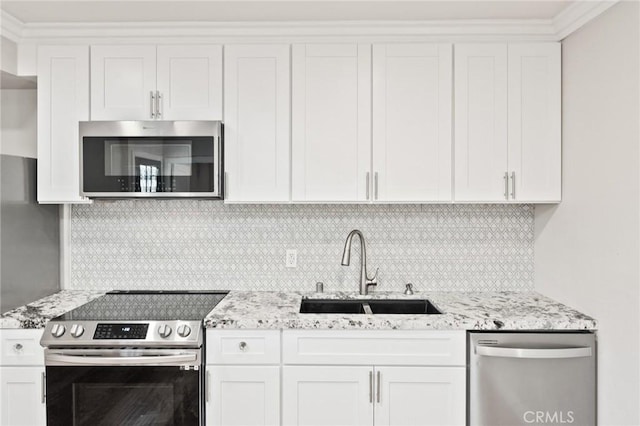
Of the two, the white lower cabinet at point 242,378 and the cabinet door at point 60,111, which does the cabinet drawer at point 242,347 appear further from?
the cabinet door at point 60,111

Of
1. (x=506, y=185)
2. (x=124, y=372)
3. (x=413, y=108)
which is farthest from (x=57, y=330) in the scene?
(x=506, y=185)

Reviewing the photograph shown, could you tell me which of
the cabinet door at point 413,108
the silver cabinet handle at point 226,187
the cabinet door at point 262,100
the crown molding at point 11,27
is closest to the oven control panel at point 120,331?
the silver cabinet handle at point 226,187

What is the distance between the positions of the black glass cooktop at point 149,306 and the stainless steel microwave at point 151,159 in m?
0.56

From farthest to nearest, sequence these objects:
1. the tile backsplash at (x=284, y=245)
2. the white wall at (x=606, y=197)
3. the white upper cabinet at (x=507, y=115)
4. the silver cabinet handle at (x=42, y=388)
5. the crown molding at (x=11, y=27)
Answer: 1. the tile backsplash at (x=284, y=245)
2. the white upper cabinet at (x=507, y=115)
3. the crown molding at (x=11, y=27)
4. the silver cabinet handle at (x=42, y=388)
5. the white wall at (x=606, y=197)

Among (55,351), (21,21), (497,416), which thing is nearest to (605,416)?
(497,416)

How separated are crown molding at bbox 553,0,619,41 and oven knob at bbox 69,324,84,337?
104 inches

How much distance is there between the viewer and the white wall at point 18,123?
2.55m

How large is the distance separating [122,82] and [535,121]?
84.1 inches

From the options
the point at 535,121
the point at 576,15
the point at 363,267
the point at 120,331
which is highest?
the point at 576,15

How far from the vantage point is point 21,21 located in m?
2.21

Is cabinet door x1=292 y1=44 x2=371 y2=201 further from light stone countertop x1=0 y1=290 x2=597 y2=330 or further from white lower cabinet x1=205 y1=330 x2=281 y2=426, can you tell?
white lower cabinet x1=205 y1=330 x2=281 y2=426

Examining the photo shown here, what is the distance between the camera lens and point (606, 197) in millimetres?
1833

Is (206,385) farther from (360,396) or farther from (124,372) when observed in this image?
(360,396)

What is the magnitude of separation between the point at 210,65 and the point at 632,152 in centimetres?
193
